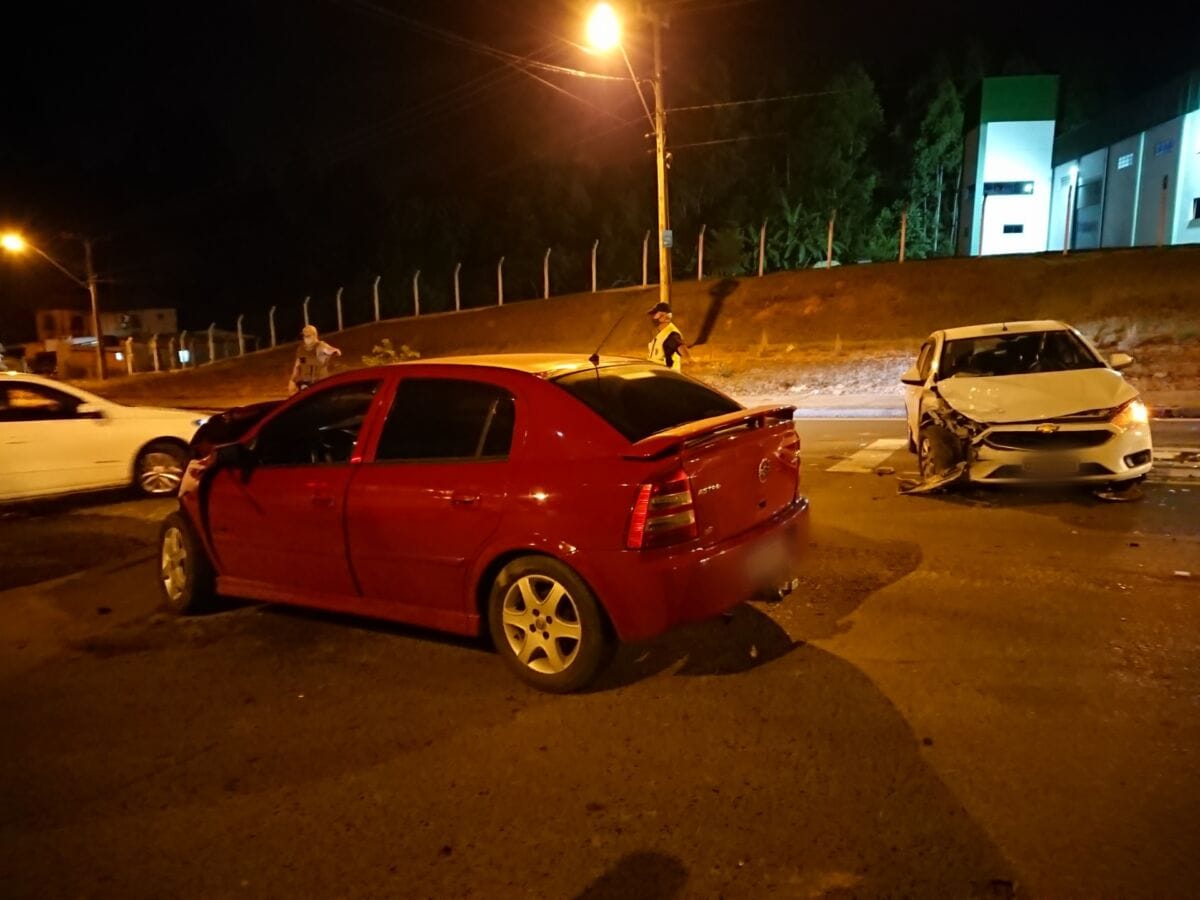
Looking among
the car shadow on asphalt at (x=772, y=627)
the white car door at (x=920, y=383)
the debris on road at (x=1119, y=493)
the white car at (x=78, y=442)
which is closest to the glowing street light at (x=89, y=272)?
the white car at (x=78, y=442)

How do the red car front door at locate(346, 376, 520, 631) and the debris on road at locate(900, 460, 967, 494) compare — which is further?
the debris on road at locate(900, 460, 967, 494)

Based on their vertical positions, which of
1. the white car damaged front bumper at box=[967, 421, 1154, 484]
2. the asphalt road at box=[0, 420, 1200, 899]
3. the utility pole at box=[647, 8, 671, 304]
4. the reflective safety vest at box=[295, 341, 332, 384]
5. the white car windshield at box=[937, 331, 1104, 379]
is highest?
the utility pole at box=[647, 8, 671, 304]

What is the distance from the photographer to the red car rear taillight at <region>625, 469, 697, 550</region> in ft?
13.0

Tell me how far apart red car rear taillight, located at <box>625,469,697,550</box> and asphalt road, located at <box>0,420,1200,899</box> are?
2.53 ft

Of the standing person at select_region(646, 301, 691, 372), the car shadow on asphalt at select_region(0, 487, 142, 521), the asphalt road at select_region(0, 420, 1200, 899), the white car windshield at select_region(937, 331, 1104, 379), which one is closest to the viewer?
the asphalt road at select_region(0, 420, 1200, 899)

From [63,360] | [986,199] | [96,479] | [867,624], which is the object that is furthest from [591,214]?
[867,624]

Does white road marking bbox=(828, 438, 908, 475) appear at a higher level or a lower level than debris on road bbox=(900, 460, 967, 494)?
lower

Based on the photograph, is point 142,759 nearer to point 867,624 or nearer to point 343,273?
point 867,624

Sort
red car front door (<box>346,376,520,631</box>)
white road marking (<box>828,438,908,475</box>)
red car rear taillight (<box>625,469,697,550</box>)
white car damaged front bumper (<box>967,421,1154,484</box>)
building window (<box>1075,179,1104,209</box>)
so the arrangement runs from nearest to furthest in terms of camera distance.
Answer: red car rear taillight (<box>625,469,697,550</box>), red car front door (<box>346,376,520,631</box>), white car damaged front bumper (<box>967,421,1154,484</box>), white road marking (<box>828,438,908,475</box>), building window (<box>1075,179,1104,209</box>)

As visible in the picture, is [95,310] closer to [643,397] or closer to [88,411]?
[88,411]

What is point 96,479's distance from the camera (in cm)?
941

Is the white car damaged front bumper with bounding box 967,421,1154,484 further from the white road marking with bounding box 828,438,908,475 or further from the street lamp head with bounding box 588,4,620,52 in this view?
the street lamp head with bounding box 588,4,620,52

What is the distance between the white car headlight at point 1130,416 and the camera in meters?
7.17

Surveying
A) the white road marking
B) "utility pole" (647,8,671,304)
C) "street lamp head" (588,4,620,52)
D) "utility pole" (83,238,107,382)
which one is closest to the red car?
the white road marking
